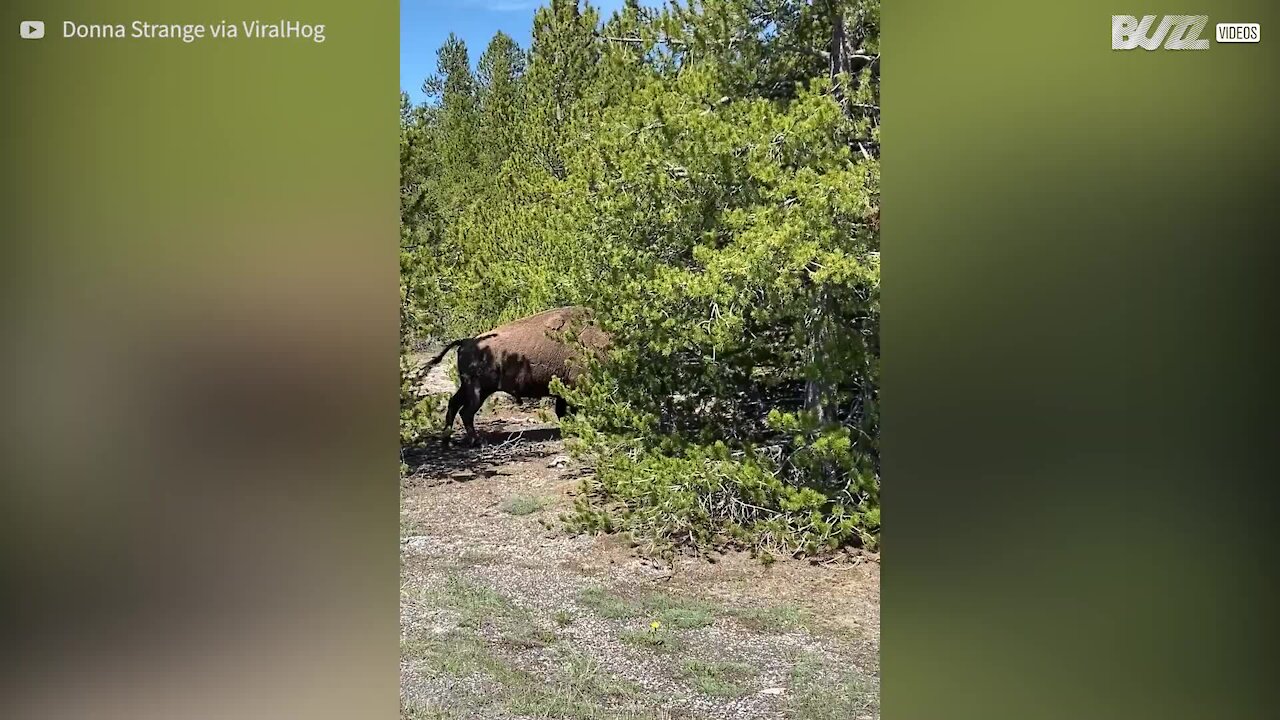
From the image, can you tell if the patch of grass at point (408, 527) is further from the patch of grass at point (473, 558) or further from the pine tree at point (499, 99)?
the pine tree at point (499, 99)

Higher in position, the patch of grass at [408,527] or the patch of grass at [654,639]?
the patch of grass at [408,527]

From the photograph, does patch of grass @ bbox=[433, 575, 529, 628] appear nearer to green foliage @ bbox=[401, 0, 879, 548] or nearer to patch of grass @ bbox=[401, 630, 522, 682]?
patch of grass @ bbox=[401, 630, 522, 682]

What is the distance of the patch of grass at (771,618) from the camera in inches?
162

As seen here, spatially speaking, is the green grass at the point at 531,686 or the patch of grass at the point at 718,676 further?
the patch of grass at the point at 718,676

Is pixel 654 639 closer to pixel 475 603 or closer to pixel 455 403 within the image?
pixel 475 603

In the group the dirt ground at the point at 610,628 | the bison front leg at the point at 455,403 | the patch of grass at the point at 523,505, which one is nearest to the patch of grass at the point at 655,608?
the dirt ground at the point at 610,628

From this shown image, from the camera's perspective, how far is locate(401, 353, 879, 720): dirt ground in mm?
3469

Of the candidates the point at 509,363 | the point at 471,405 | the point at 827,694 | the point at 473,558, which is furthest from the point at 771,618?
the point at 471,405

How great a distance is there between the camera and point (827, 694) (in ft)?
11.5

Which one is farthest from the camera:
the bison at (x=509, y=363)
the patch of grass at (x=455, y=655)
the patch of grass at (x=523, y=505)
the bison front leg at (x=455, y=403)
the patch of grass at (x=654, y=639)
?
the bison front leg at (x=455, y=403)

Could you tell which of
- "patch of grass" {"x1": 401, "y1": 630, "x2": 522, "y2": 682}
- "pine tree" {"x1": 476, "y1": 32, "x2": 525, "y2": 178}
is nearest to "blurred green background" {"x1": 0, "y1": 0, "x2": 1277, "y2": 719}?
"patch of grass" {"x1": 401, "y1": 630, "x2": 522, "y2": 682}
